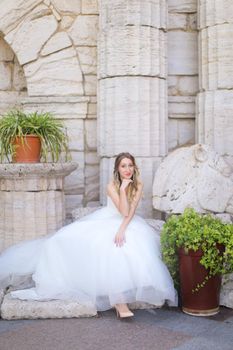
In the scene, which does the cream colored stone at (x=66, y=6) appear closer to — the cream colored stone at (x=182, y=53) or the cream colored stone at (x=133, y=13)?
the cream colored stone at (x=133, y=13)

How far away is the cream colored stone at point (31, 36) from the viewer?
5750mm

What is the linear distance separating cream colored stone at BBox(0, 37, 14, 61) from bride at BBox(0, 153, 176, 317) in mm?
2700

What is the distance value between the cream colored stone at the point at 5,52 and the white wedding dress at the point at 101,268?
2891mm

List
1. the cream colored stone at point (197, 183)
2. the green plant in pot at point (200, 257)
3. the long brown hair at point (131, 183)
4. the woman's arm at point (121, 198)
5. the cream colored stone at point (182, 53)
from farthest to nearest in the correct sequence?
1. the cream colored stone at point (182, 53)
2. the cream colored stone at point (197, 183)
3. the long brown hair at point (131, 183)
4. the woman's arm at point (121, 198)
5. the green plant in pot at point (200, 257)

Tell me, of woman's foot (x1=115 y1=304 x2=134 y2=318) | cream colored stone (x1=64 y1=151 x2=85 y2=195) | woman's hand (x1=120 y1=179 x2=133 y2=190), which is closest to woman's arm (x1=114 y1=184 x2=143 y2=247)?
woman's hand (x1=120 y1=179 x2=133 y2=190)

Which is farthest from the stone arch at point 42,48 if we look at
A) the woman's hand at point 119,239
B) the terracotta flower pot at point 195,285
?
the terracotta flower pot at point 195,285

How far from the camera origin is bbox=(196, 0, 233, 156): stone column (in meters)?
5.42

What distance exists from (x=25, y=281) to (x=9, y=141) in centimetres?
142

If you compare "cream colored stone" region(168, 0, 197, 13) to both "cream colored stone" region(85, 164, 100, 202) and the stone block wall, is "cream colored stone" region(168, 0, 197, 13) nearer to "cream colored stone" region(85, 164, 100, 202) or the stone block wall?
the stone block wall

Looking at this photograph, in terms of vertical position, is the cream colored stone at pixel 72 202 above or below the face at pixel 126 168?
below

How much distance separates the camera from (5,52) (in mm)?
6223

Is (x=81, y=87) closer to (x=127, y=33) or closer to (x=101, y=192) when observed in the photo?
(x=127, y=33)

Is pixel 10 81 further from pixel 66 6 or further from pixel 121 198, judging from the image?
pixel 121 198

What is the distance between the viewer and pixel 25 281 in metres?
4.34
